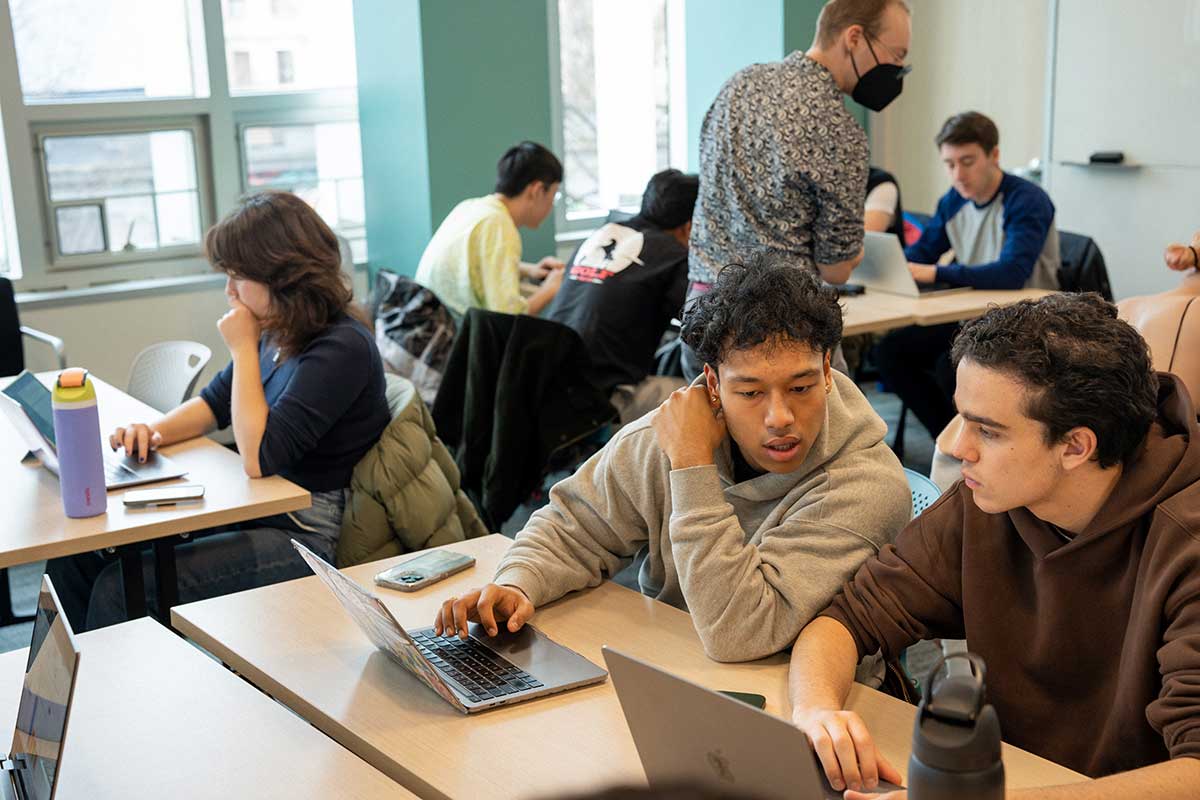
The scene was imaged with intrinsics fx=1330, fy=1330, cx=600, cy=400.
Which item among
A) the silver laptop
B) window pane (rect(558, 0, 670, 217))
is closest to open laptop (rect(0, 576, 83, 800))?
the silver laptop

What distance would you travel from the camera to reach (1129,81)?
530 cm

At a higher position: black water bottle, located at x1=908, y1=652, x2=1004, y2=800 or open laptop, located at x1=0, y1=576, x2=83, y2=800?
black water bottle, located at x1=908, y1=652, x2=1004, y2=800

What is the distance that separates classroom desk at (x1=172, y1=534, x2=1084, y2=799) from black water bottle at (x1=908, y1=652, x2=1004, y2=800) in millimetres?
317

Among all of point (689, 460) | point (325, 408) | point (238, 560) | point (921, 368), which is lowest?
point (921, 368)

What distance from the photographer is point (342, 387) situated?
2.65 metres

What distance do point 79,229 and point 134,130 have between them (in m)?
0.40

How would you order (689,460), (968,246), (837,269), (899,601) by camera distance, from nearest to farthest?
(899,601) → (689,460) → (837,269) → (968,246)

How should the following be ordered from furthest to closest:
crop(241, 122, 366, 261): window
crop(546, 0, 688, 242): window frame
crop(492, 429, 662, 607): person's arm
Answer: crop(546, 0, 688, 242): window frame → crop(241, 122, 366, 261): window → crop(492, 429, 662, 607): person's arm

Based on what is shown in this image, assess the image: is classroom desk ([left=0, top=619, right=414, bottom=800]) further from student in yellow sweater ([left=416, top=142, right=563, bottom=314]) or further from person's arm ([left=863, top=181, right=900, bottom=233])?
person's arm ([left=863, top=181, right=900, bottom=233])

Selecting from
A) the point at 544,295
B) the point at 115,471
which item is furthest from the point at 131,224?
the point at 115,471

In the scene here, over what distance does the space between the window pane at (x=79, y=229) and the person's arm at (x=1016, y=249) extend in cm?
291

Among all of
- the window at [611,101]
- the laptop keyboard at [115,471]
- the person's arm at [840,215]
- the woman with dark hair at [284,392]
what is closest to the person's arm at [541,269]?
the window at [611,101]

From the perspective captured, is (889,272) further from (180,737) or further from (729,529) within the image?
(180,737)

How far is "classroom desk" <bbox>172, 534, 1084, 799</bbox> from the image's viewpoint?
4.75ft
